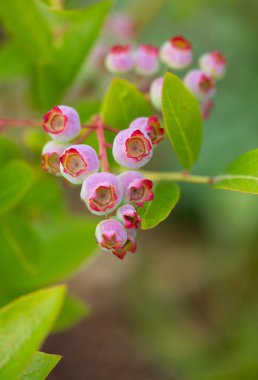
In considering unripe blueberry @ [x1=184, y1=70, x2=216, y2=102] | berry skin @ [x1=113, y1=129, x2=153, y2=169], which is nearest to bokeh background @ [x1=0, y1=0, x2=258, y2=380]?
unripe blueberry @ [x1=184, y1=70, x2=216, y2=102]

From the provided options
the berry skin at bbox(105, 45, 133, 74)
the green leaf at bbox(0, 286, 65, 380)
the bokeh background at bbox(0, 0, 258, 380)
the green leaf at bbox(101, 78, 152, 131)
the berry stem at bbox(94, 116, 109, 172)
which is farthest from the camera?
the bokeh background at bbox(0, 0, 258, 380)

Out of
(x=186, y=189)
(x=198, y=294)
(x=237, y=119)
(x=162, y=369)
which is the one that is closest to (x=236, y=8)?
(x=237, y=119)

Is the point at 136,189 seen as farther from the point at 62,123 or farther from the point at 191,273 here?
the point at 191,273

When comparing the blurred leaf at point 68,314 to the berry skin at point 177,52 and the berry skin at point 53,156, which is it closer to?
the berry skin at point 53,156

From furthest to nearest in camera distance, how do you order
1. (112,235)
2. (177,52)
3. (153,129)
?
(177,52) < (153,129) < (112,235)

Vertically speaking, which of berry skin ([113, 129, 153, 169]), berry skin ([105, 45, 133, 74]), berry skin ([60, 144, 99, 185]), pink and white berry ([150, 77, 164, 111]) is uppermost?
berry skin ([105, 45, 133, 74])

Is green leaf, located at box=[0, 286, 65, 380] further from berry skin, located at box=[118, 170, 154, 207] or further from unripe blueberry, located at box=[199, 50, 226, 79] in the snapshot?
unripe blueberry, located at box=[199, 50, 226, 79]

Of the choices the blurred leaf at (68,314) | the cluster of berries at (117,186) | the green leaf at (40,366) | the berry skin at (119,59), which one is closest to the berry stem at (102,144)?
the cluster of berries at (117,186)

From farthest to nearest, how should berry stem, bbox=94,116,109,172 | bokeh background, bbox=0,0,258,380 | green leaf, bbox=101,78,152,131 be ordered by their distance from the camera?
bokeh background, bbox=0,0,258,380 → green leaf, bbox=101,78,152,131 → berry stem, bbox=94,116,109,172

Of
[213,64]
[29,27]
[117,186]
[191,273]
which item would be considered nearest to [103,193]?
[117,186]
